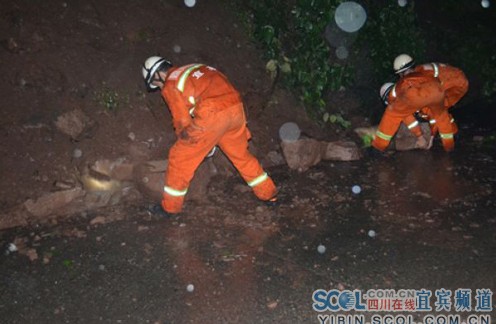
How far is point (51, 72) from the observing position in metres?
4.77

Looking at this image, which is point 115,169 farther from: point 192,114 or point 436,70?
point 436,70

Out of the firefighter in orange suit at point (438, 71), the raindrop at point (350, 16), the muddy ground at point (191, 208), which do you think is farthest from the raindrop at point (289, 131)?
the raindrop at point (350, 16)

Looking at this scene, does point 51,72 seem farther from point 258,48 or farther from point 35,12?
point 258,48

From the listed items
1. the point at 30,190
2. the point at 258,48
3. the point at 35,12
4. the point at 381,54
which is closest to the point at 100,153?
the point at 30,190

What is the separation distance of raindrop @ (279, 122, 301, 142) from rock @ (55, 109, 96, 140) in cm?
259

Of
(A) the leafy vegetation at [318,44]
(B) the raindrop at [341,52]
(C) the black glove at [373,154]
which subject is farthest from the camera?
(B) the raindrop at [341,52]

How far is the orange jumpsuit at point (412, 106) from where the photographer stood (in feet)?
16.0

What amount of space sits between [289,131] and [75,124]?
290 centimetres

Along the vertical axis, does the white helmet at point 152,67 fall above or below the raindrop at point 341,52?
above

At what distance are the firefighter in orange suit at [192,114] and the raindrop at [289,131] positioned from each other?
61.3 inches

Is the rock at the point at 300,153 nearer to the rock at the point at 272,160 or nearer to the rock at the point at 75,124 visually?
the rock at the point at 272,160

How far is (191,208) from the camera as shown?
4.38 m

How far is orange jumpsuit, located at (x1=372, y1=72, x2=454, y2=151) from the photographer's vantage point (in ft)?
16.0

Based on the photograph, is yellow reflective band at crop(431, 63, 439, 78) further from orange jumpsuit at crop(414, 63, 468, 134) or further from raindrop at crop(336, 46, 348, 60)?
raindrop at crop(336, 46, 348, 60)
